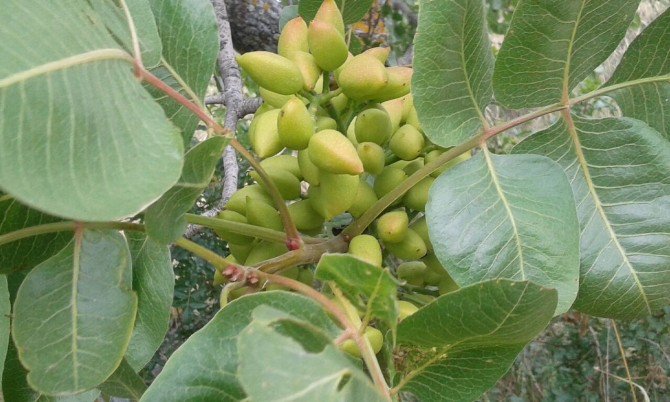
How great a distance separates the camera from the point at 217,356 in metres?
0.57

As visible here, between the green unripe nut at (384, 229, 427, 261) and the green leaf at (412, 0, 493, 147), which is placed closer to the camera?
the green leaf at (412, 0, 493, 147)

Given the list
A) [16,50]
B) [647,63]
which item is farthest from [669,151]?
[16,50]

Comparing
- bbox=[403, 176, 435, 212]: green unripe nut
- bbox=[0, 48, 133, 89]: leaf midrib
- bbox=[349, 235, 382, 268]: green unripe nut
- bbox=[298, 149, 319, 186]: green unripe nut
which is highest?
bbox=[0, 48, 133, 89]: leaf midrib

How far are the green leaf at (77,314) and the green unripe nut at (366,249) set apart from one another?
23 centimetres

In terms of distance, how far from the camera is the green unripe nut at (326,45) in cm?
77

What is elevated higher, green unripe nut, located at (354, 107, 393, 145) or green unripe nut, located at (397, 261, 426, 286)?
green unripe nut, located at (354, 107, 393, 145)

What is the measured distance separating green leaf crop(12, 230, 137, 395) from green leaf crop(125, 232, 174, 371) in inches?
2.1

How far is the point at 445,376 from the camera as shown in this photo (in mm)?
653

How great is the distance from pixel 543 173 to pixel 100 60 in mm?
435

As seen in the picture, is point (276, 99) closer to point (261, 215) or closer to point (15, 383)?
point (261, 215)

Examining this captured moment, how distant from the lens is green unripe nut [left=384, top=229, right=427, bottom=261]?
80cm

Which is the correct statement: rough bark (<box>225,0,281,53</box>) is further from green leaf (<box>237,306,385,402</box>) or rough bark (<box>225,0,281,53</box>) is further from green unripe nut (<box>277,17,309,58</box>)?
green leaf (<box>237,306,385,402</box>)

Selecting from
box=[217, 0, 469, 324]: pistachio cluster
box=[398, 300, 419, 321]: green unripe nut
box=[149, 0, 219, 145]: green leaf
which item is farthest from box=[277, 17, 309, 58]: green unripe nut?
box=[398, 300, 419, 321]: green unripe nut

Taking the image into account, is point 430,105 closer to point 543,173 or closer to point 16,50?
point 543,173
